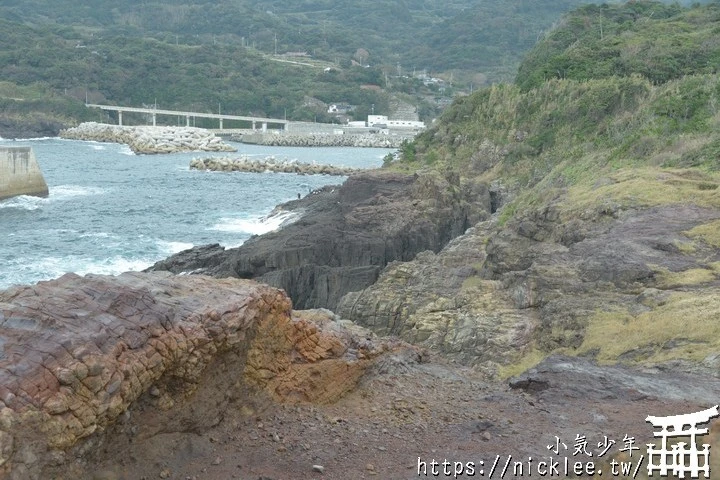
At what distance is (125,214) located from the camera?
45594 millimetres

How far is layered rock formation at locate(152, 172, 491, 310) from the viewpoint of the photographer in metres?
24.5

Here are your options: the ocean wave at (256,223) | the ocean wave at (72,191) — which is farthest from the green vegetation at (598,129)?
the ocean wave at (72,191)

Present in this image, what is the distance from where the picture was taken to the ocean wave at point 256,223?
4104 centimetres

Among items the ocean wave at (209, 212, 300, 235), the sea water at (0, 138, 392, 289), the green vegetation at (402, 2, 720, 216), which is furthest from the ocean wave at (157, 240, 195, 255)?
the green vegetation at (402, 2, 720, 216)

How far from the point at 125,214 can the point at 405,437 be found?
3842 centimetres

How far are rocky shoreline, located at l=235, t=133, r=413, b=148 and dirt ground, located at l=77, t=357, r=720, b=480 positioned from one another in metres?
105

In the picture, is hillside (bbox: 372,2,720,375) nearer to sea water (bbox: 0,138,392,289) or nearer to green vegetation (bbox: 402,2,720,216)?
green vegetation (bbox: 402,2,720,216)

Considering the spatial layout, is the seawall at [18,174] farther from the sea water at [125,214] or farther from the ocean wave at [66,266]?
the ocean wave at [66,266]

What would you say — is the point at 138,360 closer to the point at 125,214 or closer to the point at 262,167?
the point at 125,214

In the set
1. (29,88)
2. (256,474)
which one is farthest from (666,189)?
(29,88)

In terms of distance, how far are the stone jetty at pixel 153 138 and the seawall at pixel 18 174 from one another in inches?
1637

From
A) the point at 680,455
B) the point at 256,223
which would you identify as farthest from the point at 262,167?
the point at 680,455

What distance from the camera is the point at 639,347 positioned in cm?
1259

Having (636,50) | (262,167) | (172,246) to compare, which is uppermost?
(636,50)
